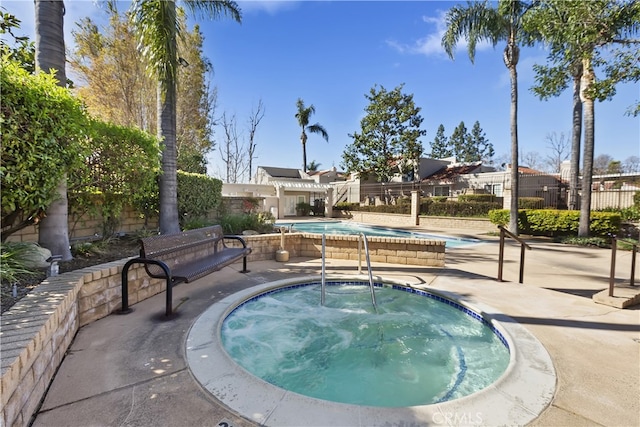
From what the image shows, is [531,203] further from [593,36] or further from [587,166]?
[593,36]

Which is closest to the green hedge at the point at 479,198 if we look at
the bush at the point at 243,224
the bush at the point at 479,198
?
the bush at the point at 479,198

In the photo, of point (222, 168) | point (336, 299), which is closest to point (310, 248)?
point (336, 299)

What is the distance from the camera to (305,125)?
37.5 m

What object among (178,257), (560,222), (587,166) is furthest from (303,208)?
(178,257)

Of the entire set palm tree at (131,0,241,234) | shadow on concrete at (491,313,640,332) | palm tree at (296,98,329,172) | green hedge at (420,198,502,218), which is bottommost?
shadow on concrete at (491,313,640,332)

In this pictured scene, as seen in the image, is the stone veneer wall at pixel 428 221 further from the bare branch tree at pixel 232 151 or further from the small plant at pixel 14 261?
the small plant at pixel 14 261

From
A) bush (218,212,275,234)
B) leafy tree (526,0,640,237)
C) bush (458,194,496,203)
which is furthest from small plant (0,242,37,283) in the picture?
bush (458,194,496,203)

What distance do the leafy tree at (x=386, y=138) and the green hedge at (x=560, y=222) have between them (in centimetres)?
1350

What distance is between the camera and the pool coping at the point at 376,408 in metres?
2.05

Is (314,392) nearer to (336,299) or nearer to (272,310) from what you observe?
(272,310)

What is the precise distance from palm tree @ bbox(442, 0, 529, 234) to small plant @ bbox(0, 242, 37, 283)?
16335 mm

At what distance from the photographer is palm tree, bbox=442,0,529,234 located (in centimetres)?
1326

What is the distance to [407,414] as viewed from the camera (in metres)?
2.10

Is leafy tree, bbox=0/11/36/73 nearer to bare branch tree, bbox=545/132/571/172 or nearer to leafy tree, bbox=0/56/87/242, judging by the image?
leafy tree, bbox=0/56/87/242
